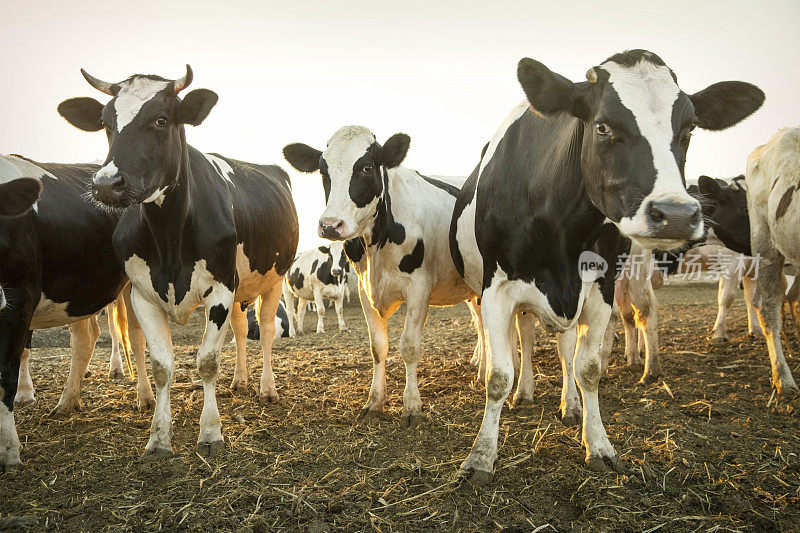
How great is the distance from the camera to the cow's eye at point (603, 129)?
3328mm

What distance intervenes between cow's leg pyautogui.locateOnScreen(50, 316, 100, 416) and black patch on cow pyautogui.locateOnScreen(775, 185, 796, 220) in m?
7.35

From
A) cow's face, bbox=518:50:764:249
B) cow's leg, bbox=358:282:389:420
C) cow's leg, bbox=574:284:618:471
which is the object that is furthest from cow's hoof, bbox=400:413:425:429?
cow's face, bbox=518:50:764:249

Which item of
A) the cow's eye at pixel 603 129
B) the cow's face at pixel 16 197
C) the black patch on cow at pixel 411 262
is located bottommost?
the black patch on cow at pixel 411 262

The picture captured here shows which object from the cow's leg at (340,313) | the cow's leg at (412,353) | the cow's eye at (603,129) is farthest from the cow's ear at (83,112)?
the cow's leg at (340,313)

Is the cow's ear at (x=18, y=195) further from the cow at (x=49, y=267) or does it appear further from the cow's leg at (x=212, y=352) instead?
the cow's leg at (x=212, y=352)

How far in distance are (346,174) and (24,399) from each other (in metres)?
4.54

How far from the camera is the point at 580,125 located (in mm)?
3824

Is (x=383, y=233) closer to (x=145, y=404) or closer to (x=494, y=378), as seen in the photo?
(x=494, y=378)

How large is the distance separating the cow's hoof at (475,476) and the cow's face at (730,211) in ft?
21.4

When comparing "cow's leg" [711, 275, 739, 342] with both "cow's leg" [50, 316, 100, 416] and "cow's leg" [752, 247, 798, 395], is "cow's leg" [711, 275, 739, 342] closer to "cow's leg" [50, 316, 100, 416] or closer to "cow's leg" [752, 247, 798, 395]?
"cow's leg" [752, 247, 798, 395]

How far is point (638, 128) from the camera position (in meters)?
3.20

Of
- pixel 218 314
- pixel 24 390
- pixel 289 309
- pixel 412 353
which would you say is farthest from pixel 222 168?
pixel 289 309

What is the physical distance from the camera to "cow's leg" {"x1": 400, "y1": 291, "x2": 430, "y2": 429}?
5.37 m

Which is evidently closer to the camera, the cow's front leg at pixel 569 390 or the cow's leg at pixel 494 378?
the cow's leg at pixel 494 378
